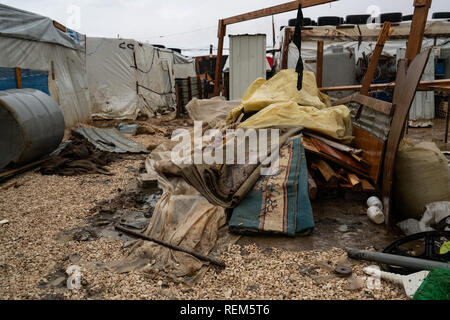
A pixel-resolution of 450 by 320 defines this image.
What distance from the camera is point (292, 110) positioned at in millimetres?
5266

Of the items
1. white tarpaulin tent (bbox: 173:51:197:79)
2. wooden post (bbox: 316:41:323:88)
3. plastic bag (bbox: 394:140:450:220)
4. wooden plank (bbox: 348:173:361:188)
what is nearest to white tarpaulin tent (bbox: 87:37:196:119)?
white tarpaulin tent (bbox: 173:51:197:79)

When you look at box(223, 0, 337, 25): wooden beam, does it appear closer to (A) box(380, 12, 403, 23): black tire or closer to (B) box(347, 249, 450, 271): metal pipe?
(B) box(347, 249, 450, 271): metal pipe

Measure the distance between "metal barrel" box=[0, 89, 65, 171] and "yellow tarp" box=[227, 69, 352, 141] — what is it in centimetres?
326

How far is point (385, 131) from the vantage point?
411cm

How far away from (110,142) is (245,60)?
14.4 ft

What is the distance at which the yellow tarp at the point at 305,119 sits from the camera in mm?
5059

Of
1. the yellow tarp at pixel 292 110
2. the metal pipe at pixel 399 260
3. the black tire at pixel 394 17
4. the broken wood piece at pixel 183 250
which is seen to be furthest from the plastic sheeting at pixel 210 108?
the black tire at pixel 394 17

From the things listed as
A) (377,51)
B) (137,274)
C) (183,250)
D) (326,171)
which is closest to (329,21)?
(377,51)

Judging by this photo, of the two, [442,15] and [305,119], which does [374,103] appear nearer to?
[305,119]

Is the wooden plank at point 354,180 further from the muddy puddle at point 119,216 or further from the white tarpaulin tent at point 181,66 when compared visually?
the white tarpaulin tent at point 181,66

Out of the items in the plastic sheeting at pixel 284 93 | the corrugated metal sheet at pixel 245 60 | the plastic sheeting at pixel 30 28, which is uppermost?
the plastic sheeting at pixel 30 28

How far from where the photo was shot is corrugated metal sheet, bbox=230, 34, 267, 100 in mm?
9992
